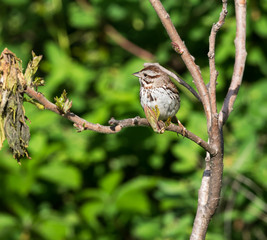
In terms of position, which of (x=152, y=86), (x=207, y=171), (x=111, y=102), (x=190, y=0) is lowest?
(x=207, y=171)

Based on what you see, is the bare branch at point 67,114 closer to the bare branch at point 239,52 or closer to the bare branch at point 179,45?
the bare branch at point 179,45

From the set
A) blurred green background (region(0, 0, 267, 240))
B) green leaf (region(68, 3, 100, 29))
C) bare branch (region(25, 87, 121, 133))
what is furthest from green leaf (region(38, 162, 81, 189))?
bare branch (region(25, 87, 121, 133))

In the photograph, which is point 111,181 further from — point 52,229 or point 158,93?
point 158,93

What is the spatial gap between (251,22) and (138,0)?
0.95 meters

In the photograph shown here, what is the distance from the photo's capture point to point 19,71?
129 cm

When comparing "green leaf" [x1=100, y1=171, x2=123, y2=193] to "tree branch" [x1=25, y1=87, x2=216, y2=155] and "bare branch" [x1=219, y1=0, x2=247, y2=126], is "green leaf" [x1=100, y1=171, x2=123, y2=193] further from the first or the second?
"tree branch" [x1=25, y1=87, x2=216, y2=155]

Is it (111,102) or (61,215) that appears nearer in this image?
(111,102)

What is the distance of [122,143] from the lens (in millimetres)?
4242

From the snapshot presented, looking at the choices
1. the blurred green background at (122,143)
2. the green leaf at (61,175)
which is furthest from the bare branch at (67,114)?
the green leaf at (61,175)

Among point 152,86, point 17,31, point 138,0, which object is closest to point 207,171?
point 152,86

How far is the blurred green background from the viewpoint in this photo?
12.8 feet

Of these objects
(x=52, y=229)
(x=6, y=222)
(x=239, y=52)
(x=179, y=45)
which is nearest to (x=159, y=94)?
(x=239, y=52)

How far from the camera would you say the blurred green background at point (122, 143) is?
3.90 m

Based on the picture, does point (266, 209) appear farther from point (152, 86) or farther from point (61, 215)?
point (61, 215)
